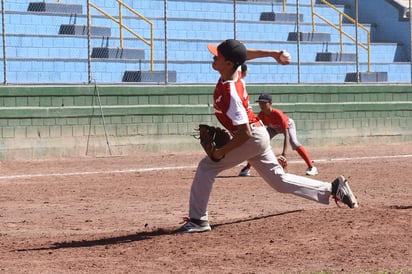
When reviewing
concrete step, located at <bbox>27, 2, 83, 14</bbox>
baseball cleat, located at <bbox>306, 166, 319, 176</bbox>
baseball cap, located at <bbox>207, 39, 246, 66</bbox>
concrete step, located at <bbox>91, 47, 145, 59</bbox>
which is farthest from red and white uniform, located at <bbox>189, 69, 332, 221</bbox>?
concrete step, located at <bbox>27, 2, 83, 14</bbox>

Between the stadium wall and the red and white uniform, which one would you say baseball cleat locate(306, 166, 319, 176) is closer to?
the stadium wall

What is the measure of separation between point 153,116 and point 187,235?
483 inches

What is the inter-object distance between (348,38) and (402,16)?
2.29m

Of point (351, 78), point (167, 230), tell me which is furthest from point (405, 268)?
point (351, 78)

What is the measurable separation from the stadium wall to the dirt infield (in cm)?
262

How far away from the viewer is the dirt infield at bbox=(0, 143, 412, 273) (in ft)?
28.8

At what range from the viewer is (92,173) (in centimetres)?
1816

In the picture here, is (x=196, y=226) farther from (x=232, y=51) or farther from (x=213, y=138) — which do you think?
(x=232, y=51)

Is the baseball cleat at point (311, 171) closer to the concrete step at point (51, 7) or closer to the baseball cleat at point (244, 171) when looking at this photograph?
the baseball cleat at point (244, 171)

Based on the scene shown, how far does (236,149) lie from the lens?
32.8ft

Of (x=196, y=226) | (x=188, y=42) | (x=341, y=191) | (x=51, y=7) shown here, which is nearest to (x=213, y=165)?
(x=196, y=226)

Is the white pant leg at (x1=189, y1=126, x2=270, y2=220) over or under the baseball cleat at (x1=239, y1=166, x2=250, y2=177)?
over

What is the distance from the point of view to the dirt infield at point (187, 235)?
28.8ft

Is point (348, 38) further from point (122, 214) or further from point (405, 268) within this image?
point (405, 268)
